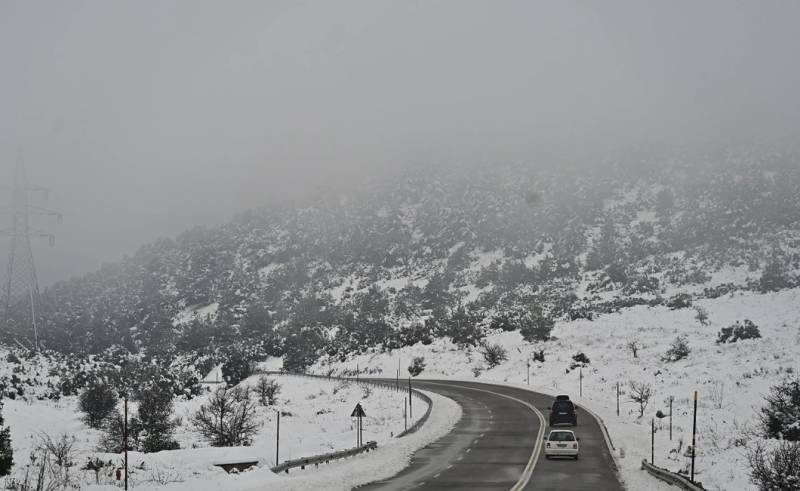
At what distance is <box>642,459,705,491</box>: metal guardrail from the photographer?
62.8ft

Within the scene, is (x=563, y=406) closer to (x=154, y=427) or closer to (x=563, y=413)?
(x=563, y=413)

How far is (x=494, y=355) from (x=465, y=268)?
232ft

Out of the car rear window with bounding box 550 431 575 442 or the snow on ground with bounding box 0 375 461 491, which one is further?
the car rear window with bounding box 550 431 575 442

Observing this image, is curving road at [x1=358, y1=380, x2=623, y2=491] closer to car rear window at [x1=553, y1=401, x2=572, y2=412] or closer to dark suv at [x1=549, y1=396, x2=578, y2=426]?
dark suv at [x1=549, y1=396, x2=578, y2=426]

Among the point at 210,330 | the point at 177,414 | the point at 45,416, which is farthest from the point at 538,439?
the point at 210,330

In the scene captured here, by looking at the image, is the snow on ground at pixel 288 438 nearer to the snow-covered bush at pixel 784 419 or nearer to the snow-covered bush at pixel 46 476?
the snow-covered bush at pixel 46 476

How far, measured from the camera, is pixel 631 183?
17475cm

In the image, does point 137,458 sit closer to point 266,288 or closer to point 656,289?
point 656,289

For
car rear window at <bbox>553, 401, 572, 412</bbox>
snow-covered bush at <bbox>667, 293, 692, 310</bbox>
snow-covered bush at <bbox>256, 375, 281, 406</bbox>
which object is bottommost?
snow-covered bush at <bbox>256, 375, 281, 406</bbox>

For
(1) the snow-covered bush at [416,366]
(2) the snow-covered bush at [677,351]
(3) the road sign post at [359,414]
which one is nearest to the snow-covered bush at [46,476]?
(3) the road sign post at [359,414]

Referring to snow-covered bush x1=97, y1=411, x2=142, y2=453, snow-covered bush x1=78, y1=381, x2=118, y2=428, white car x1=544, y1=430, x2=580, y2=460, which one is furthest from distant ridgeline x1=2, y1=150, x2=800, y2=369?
white car x1=544, y1=430, x2=580, y2=460

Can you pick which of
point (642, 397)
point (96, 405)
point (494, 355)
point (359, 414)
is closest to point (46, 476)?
point (359, 414)

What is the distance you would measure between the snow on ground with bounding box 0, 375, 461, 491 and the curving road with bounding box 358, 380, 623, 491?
112 centimetres

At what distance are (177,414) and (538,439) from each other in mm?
27192
